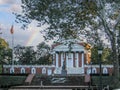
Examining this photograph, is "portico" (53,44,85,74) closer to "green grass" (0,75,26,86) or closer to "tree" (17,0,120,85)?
"green grass" (0,75,26,86)

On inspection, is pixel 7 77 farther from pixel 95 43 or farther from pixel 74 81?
pixel 95 43

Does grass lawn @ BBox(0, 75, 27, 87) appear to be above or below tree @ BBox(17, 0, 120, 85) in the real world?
below

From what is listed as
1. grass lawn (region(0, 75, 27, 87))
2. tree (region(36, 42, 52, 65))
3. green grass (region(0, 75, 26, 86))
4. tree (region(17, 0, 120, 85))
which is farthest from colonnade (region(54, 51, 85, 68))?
tree (region(17, 0, 120, 85))

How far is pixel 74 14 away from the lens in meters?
44.0

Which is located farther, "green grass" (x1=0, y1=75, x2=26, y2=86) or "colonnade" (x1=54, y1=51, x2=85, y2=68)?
"colonnade" (x1=54, y1=51, x2=85, y2=68)

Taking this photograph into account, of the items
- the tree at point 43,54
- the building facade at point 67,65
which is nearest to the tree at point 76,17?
the building facade at point 67,65

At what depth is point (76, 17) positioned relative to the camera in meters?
43.9

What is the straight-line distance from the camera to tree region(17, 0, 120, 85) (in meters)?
43.8

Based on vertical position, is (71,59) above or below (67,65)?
above

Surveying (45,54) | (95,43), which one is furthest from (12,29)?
(95,43)

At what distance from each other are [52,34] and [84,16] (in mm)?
3490

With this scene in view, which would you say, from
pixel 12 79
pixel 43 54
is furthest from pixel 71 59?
pixel 12 79

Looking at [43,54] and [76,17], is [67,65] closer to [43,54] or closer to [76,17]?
[43,54]

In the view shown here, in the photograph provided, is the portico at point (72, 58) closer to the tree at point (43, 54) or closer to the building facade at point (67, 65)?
the building facade at point (67, 65)
